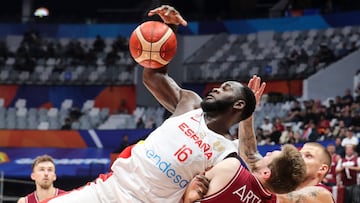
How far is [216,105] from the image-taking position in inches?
153

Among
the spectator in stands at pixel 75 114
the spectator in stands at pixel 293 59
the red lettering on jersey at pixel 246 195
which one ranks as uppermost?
the red lettering on jersey at pixel 246 195

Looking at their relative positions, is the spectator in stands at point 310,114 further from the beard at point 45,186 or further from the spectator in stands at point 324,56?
the beard at point 45,186

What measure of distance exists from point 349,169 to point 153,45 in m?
7.08

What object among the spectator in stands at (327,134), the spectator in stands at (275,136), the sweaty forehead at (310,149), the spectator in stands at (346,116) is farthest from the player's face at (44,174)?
the spectator in stands at (346,116)

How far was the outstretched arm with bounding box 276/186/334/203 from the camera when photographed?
180 inches

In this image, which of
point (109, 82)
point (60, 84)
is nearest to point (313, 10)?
point (109, 82)

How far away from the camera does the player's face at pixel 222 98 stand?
3.86 metres

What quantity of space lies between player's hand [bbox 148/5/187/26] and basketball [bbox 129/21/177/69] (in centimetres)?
6

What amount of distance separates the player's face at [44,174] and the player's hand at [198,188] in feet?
9.29

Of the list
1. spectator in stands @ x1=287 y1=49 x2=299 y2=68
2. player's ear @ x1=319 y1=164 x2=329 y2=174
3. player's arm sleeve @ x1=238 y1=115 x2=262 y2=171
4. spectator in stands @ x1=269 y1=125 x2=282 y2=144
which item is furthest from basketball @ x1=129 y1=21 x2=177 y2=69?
spectator in stands @ x1=287 y1=49 x2=299 y2=68

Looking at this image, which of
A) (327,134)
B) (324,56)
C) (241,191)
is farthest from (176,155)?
(324,56)

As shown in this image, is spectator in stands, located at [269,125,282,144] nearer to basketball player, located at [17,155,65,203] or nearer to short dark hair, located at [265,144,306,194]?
basketball player, located at [17,155,65,203]

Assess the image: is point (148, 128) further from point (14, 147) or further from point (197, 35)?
point (197, 35)

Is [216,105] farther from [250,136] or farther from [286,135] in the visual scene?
[286,135]
